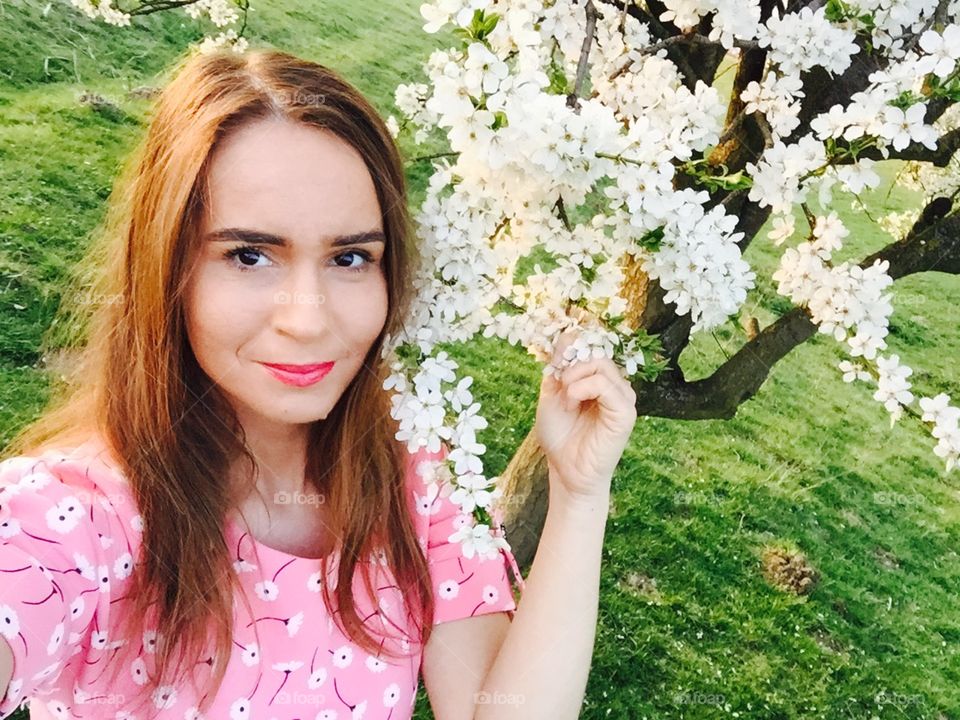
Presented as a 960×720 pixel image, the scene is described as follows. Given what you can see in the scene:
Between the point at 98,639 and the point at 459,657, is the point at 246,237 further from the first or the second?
the point at 459,657

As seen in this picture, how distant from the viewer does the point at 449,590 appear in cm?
146

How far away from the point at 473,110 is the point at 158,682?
0.97 m

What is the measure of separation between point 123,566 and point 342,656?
1.31 feet

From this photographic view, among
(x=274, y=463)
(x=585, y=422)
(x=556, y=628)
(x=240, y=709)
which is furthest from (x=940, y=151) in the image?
(x=240, y=709)

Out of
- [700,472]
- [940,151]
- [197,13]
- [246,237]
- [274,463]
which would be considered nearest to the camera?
[246,237]

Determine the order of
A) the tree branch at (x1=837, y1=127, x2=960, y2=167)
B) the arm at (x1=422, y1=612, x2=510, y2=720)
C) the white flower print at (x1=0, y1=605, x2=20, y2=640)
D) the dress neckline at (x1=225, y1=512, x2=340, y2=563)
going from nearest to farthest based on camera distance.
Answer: the white flower print at (x1=0, y1=605, x2=20, y2=640), the dress neckline at (x1=225, y1=512, x2=340, y2=563), the arm at (x1=422, y1=612, x2=510, y2=720), the tree branch at (x1=837, y1=127, x2=960, y2=167)

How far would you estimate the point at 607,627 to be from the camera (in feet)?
9.90

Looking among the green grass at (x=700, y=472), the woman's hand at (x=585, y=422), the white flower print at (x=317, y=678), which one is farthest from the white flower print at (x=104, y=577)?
the green grass at (x=700, y=472)

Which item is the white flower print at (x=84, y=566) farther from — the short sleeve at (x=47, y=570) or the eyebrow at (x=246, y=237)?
the eyebrow at (x=246, y=237)

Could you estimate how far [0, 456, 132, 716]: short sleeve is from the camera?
98 cm

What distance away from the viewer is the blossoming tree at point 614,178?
976 millimetres

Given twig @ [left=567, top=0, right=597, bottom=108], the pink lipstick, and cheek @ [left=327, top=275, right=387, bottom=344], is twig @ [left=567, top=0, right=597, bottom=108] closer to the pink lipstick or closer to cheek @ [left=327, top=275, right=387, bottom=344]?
cheek @ [left=327, top=275, right=387, bottom=344]

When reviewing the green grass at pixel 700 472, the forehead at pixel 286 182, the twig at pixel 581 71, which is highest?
the twig at pixel 581 71

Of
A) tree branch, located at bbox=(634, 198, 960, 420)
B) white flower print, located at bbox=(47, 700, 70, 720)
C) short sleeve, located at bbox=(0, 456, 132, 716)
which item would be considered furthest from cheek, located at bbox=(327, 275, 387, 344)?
tree branch, located at bbox=(634, 198, 960, 420)
